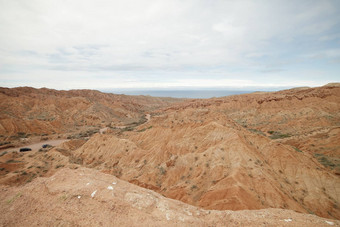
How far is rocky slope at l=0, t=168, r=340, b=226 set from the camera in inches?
242

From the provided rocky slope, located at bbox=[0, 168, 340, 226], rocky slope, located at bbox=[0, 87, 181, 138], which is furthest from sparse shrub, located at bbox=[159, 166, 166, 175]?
rocky slope, located at bbox=[0, 87, 181, 138]

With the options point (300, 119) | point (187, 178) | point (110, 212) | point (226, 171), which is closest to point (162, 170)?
point (187, 178)

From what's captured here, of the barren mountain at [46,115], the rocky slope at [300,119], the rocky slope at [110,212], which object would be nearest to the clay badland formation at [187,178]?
the rocky slope at [110,212]

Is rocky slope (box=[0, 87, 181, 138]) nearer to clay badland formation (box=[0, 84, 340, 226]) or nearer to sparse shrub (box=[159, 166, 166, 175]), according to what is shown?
clay badland formation (box=[0, 84, 340, 226])

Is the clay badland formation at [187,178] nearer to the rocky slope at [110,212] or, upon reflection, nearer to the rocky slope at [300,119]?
the rocky slope at [110,212]

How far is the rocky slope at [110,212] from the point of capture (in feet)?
20.2

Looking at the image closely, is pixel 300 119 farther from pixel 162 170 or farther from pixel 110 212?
pixel 110 212

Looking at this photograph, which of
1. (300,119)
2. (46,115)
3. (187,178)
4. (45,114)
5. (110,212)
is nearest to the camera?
(110,212)

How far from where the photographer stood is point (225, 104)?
72.4 metres

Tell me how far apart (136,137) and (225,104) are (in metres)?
50.4

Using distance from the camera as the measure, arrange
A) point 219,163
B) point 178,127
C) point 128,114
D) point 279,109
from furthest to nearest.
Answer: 1. point 128,114
2. point 279,109
3. point 178,127
4. point 219,163

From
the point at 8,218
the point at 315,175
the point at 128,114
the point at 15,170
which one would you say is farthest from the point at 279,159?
the point at 128,114

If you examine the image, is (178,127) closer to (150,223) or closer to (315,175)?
(315,175)

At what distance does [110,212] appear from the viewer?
20.7ft
